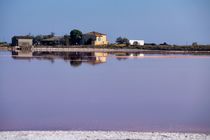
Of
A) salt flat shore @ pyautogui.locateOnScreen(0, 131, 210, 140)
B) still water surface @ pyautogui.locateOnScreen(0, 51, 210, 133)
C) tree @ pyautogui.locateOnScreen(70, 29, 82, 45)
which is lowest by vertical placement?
still water surface @ pyautogui.locateOnScreen(0, 51, 210, 133)

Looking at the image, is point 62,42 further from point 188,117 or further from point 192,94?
point 188,117

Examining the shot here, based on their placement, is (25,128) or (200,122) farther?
(200,122)

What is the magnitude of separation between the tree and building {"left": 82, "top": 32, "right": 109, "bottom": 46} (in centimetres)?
125

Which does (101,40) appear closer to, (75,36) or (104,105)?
(75,36)

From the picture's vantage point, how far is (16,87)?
1471 cm

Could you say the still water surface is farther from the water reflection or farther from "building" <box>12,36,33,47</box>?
"building" <box>12,36,33,47</box>

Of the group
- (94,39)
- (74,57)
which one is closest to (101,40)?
(94,39)

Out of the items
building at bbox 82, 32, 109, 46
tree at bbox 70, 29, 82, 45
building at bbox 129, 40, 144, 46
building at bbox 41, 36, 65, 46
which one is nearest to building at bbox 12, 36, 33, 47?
tree at bbox 70, 29, 82, 45

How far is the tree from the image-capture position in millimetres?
55969

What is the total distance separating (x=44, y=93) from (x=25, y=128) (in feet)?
17.1

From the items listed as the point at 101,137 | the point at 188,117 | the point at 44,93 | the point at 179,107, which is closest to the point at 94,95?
the point at 44,93

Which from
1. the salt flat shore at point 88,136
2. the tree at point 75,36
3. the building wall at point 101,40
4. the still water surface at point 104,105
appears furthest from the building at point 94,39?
the salt flat shore at point 88,136

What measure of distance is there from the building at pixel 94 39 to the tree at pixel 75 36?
1.25 meters

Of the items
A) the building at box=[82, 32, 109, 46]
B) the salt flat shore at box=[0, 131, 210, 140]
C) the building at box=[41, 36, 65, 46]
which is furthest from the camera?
the building at box=[41, 36, 65, 46]
